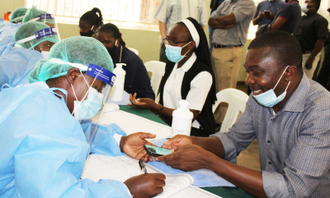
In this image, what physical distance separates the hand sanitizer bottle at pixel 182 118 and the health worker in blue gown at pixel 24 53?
134 cm

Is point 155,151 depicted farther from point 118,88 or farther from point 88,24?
point 88,24

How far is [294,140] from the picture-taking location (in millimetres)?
1203

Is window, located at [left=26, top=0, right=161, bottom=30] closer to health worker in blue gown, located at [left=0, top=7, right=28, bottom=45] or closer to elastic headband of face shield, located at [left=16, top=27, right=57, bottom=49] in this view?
health worker in blue gown, located at [left=0, top=7, right=28, bottom=45]

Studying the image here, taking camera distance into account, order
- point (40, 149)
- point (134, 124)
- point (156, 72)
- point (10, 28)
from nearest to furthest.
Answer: point (40, 149), point (134, 124), point (156, 72), point (10, 28)

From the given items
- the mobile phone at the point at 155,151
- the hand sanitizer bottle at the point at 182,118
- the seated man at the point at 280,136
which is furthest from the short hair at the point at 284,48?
the mobile phone at the point at 155,151

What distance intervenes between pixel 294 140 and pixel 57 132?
102 centimetres

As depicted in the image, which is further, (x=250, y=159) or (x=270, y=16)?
(x=270, y=16)

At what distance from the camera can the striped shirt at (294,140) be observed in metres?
1.04

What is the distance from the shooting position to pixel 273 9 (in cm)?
427

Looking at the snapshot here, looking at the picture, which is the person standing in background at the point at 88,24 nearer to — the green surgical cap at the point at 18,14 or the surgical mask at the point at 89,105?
the green surgical cap at the point at 18,14

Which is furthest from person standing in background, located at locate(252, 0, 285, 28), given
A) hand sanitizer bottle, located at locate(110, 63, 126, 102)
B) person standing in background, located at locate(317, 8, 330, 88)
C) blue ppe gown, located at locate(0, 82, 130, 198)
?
blue ppe gown, located at locate(0, 82, 130, 198)

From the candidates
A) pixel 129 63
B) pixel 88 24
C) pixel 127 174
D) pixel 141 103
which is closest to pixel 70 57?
pixel 127 174

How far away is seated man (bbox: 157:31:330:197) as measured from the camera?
3.43 feet

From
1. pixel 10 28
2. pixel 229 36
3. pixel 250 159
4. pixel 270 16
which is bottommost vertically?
pixel 250 159
